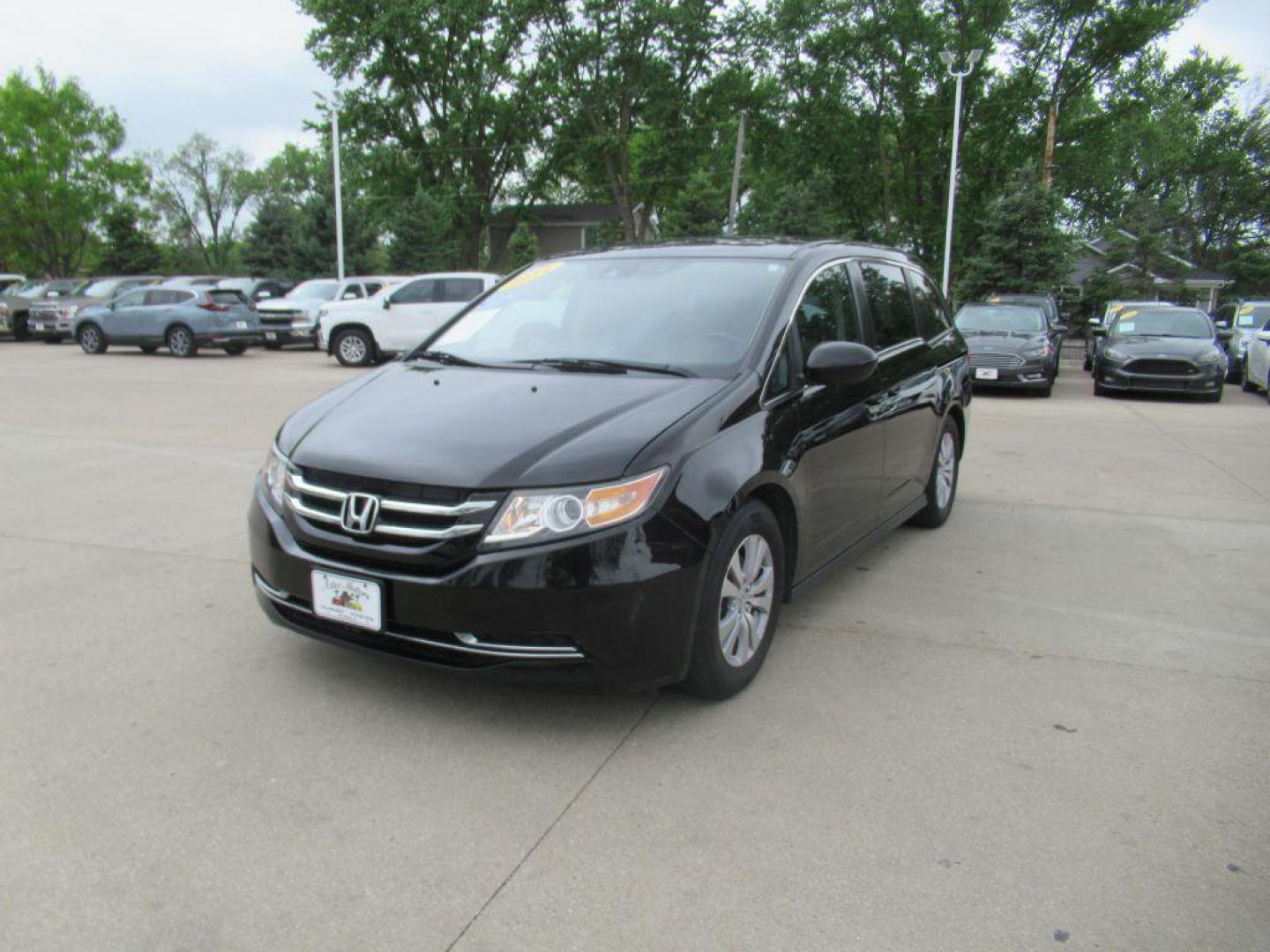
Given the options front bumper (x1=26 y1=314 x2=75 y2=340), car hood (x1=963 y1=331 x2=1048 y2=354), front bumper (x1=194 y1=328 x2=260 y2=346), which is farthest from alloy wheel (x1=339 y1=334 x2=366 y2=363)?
car hood (x1=963 y1=331 x2=1048 y2=354)

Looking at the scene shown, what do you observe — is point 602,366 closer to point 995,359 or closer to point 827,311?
point 827,311

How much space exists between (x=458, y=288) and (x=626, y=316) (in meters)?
16.2

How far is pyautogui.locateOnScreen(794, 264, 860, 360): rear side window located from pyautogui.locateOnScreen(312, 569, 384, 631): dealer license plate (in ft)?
6.78

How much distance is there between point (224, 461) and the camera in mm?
8422

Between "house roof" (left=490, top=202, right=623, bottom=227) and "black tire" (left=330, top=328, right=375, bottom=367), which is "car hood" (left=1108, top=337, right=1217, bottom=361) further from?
"house roof" (left=490, top=202, right=623, bottom=227)

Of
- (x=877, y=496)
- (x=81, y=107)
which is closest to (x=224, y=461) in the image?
(x=877, y=496)

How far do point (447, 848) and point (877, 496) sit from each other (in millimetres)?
3024

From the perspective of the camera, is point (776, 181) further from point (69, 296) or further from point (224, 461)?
point (224, 461)

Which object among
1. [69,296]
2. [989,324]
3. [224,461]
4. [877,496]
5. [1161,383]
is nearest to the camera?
[877,496]

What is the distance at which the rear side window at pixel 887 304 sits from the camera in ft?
17.0

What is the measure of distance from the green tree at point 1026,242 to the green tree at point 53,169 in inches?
1588

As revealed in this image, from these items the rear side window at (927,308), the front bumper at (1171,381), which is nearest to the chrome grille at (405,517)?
the rear side window at (927,308)

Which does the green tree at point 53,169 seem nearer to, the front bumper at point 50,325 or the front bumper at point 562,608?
the front bumper at point 50,325

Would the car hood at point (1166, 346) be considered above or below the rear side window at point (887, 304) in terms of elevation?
below
